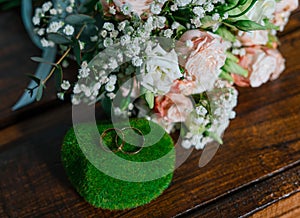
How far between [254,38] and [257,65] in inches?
2.5

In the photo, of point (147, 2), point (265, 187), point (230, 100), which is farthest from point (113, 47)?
point (265, 187)

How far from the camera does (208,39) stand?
2.96 ft

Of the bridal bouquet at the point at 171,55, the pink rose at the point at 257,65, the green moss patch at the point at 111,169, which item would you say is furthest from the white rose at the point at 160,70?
the pink rose at the point at 257,65

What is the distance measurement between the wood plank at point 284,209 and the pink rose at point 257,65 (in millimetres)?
252

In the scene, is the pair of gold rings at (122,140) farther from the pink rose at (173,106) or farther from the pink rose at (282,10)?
the pink rose at (282,10)

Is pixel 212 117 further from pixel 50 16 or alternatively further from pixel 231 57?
pixel 50 16

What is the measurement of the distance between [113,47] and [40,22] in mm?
310

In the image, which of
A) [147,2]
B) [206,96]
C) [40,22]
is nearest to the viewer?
[147,2]

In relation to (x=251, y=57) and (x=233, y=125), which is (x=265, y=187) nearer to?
(x=233, y=125)

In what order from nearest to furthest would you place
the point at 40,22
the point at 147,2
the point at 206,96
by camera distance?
the point at 147,2 < the point at 206,96 < the point at 40,22

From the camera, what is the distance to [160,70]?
901 millimetres

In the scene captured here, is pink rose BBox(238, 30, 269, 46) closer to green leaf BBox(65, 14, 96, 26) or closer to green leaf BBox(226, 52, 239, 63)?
green leaf BBox(226, 52, 239, 63)

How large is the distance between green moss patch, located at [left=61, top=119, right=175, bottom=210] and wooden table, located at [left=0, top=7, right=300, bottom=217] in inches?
1.1

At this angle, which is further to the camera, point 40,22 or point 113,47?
point 40,22
